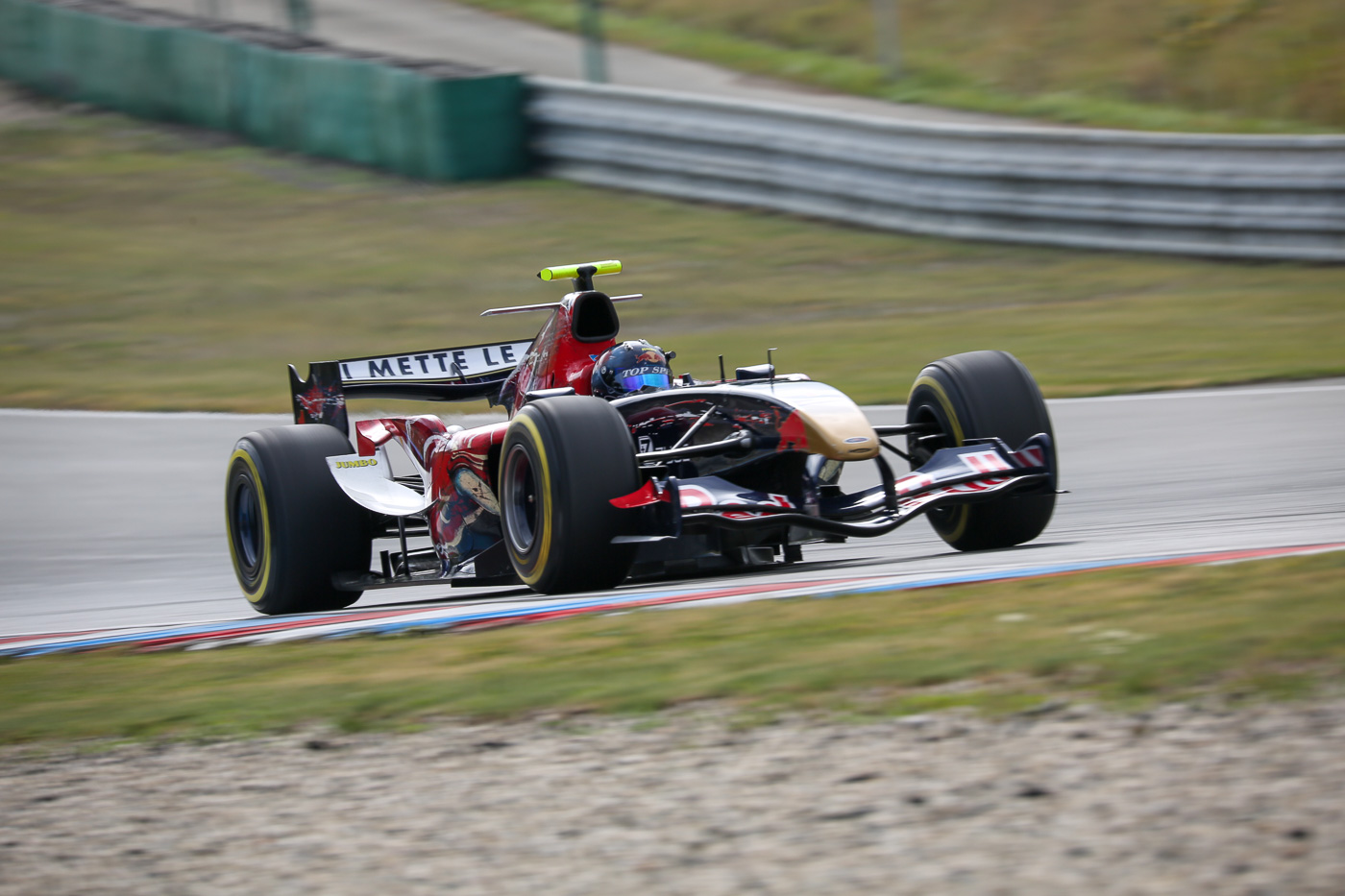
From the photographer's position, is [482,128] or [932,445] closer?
[932,445]

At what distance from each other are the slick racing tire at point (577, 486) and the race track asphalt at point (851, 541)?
0.54 meters

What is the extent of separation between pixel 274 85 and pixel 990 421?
17177 mm

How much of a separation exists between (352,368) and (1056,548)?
151 inches

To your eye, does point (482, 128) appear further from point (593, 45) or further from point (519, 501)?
point (519, 501)

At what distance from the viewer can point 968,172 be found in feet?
57.2

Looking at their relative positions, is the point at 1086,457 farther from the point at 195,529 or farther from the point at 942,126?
the point at 942,126

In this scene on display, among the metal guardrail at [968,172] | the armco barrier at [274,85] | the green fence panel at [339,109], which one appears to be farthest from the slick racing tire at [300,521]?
the green fence panel at [339,109]

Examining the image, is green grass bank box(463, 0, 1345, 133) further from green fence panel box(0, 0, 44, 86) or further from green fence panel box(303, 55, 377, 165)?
green fence panel box(0, 0, 44, 86)

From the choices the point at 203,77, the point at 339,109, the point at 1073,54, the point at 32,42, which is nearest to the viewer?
the point at 339,109

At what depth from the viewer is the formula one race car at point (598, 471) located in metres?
6.98

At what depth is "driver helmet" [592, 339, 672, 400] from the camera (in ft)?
26.6

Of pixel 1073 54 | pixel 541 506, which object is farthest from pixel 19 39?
pixel 541 506

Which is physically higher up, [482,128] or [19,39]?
[19,39]

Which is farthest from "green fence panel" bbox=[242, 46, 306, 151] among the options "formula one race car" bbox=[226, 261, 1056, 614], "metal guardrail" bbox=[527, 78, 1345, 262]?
"formula one race car" bbox=[226, 261, 1056, 614]
